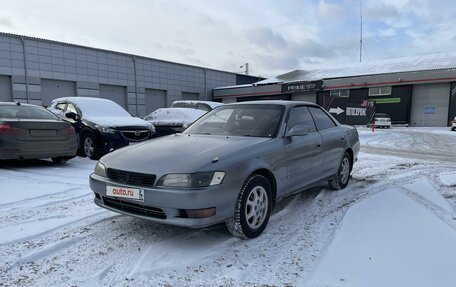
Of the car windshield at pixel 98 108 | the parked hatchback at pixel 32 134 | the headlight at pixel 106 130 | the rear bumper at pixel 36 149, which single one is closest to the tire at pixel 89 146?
the headlight at pixel 106 130

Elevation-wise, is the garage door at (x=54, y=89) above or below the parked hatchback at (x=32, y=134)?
above

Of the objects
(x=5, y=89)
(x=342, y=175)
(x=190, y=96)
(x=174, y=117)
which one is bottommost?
(x=342, y=175)

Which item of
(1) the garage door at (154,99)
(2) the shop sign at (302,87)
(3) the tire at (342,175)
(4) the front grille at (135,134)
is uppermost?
(2) the shop sign at (302,87)

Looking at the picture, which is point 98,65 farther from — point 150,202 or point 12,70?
point 150,202

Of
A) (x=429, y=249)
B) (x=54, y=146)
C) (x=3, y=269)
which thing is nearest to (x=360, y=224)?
(x=429, y=249)

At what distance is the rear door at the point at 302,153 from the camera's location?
14.1 ft

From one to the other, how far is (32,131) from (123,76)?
2782cm

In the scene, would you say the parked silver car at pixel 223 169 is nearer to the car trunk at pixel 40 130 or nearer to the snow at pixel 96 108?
the car trunk at pixel 40 130

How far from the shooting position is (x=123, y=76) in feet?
109

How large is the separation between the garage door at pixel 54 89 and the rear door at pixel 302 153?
26589 mm

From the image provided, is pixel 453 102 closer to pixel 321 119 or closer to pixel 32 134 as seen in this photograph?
pixel 321 119

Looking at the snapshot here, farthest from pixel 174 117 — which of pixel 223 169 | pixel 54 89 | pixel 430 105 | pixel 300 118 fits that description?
pixel 430 105

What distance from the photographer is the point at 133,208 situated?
11.4 feet

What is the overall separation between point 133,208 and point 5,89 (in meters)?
26.8
